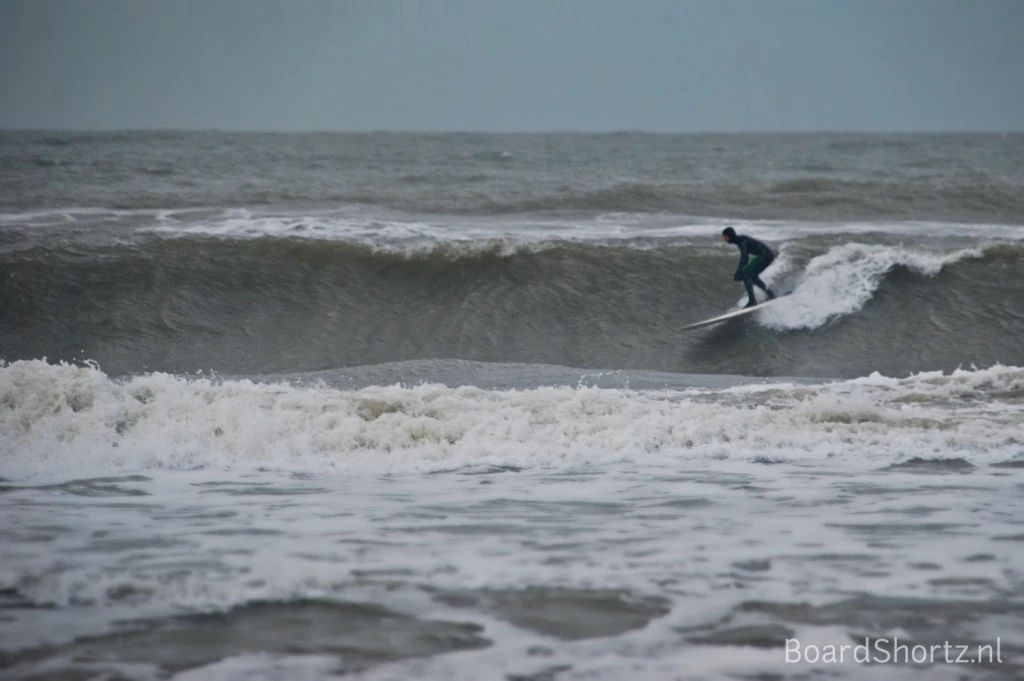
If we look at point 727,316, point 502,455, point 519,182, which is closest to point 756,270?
point 727,316

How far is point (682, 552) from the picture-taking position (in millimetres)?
4809

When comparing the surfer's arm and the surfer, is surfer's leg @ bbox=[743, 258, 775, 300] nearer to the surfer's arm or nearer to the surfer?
the surfer

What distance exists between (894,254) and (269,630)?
1253 cm

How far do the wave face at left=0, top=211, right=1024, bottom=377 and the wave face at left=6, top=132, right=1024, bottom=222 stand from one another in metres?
4.61

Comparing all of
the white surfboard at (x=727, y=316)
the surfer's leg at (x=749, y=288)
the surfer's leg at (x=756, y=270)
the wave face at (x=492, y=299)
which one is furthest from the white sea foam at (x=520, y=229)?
the white surfboard at (x=727, y=316)

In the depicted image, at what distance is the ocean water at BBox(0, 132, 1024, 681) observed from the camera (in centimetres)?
393

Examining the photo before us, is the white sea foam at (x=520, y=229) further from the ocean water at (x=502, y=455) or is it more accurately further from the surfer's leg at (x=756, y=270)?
the surfer's leg at (x=756, y=270)

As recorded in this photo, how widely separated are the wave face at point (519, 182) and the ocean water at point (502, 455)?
4.37 m

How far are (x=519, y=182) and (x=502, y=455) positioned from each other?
69.7 feet

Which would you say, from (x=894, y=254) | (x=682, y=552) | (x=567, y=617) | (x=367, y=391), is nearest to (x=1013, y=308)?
(x=894, y=254)

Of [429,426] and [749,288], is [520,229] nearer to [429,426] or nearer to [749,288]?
[749,288]

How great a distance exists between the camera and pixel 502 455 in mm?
6883

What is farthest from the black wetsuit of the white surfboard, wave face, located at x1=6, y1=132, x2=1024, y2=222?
wave face, located at x1=6, y1=132, x2=1024, y2=222

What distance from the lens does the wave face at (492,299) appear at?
12336 millimetres
